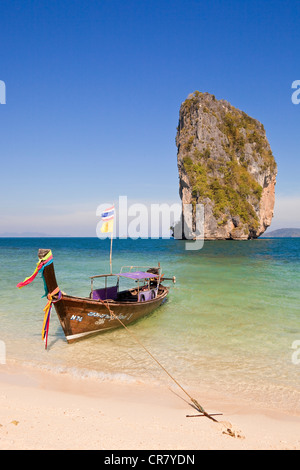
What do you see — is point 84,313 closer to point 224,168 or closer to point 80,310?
point 80,310

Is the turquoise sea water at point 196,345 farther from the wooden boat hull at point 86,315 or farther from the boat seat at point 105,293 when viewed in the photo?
the boat seat at point 105,293

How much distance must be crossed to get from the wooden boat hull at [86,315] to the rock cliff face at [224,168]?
76763 mm

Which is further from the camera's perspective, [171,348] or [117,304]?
[117,304]

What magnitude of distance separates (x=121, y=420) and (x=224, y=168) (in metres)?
92.8

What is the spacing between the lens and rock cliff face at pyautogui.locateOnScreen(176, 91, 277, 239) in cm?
8675

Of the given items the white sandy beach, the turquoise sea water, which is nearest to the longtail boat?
the turquoise sea water

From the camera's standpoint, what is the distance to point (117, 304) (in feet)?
35.4

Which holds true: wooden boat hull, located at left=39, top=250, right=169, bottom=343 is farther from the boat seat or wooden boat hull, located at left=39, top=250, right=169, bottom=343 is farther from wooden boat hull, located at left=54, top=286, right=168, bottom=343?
the boat seat

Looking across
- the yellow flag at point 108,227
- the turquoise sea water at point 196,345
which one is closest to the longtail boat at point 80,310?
the turquoise sea water at point 196,345

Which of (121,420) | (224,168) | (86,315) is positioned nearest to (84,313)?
(86,315)

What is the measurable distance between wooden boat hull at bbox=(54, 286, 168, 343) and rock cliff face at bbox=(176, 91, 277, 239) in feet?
252
